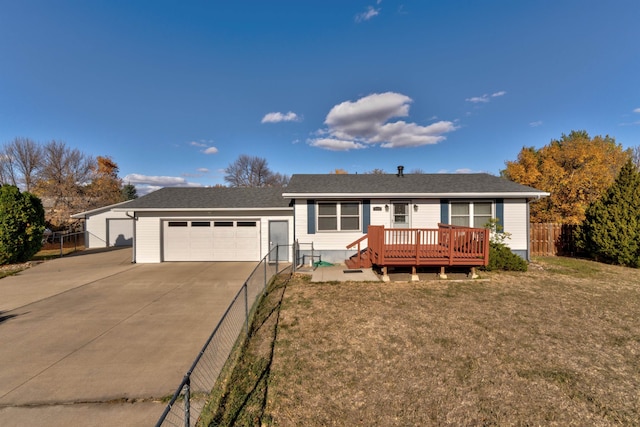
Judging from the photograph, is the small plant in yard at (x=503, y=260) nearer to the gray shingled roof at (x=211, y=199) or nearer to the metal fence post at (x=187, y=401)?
the gray shingled roof at (x=211, y=199)

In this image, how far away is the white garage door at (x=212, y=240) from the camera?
12.3 meters

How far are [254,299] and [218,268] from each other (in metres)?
4.77

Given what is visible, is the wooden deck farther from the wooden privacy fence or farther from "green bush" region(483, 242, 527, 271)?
the wooden privacy fence

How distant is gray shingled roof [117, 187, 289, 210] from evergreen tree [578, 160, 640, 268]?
13.1 meters

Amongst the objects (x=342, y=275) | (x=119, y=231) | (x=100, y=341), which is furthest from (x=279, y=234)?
(x=119, y=231)

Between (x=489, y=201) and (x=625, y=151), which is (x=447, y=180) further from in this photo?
(x=625, y=151)

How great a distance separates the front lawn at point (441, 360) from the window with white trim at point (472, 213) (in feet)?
13.7

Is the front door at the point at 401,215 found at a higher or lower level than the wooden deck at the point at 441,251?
higher

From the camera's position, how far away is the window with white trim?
10906 millimetres

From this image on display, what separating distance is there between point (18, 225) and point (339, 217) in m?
14.1

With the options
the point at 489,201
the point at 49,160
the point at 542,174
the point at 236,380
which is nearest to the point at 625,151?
the point at 542,174

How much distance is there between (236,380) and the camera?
3.71 meters

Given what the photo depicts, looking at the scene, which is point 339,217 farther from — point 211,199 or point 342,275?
point 211,199

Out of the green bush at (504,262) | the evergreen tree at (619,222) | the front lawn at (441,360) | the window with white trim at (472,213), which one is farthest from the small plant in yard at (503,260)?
the evergreen tree at (619,222)
